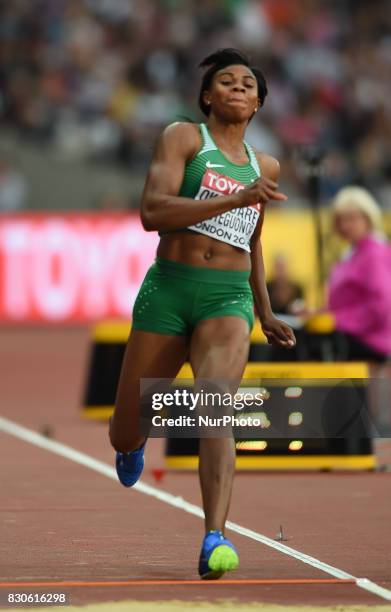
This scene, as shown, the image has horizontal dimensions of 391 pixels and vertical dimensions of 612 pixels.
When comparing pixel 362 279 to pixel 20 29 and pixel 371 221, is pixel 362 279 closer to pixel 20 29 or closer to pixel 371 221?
pixel 371 221

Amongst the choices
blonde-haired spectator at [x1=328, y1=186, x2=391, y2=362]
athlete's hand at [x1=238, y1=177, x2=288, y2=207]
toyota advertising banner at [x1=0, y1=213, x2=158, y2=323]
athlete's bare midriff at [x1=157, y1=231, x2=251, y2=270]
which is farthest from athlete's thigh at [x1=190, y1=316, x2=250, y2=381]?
toyota advertising banner at [x1=0, y1=213, x2=158, y2=323]

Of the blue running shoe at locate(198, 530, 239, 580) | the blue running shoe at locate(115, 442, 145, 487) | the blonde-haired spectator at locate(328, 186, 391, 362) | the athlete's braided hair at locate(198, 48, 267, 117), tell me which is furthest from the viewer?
the blonde-haired spectator at locate(328, 186, 391, 362)

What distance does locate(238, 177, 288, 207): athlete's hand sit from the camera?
24.6ft

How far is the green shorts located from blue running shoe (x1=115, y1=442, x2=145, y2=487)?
0.82 meters

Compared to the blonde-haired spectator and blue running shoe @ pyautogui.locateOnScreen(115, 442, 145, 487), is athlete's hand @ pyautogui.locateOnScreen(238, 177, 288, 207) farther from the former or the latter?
the blonde-haired spectator

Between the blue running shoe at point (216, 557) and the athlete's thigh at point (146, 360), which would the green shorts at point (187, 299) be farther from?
the blue running shoe at point (216, 557)

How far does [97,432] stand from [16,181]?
16000 mm

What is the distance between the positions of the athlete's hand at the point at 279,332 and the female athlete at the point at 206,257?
0.29 meters

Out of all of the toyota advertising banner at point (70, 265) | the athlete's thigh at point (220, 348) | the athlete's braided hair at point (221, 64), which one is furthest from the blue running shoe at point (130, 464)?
the toyota advertising banner at point (70, 265)

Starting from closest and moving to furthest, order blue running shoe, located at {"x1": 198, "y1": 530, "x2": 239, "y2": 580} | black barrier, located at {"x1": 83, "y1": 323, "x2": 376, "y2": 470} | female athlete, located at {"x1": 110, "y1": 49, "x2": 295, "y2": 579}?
blue running shoe, located at {"x1": 198, "y1": 530, "x2": 239, "y2": 580} → female athlete, located at {"x1": 110, "y1": 49, "x2": 295, "y2": 579} → black barrier, located at {"x1": 83, "y1": 323, "x2": 376, "y2": 470}

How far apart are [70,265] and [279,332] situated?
2154 centimetres

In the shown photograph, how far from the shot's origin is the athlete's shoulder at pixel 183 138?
7.86m

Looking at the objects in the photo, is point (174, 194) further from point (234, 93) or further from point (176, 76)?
point (176, 76)

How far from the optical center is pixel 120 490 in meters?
11.2
